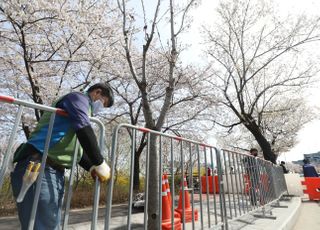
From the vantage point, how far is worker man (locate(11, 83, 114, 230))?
6.19 ft

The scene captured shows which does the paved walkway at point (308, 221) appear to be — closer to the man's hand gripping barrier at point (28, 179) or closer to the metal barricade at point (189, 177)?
the metal barricade at point (189, 177)

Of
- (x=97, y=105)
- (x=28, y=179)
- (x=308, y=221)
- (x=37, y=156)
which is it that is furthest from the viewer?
(x=308, y=221)

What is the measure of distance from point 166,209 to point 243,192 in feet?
5.15

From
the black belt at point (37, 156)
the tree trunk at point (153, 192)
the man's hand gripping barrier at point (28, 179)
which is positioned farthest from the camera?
the tree trunk at point (153, 192)

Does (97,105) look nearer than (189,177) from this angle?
Yes

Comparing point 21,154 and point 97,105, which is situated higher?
point 97,105

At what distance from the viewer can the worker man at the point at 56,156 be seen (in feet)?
6.19

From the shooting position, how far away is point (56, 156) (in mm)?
2018

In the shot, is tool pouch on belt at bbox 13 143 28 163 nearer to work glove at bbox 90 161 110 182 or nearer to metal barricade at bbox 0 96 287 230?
metal barricade at bbox 0 96 287 230

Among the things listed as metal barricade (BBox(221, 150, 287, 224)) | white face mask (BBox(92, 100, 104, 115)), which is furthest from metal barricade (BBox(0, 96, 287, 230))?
white face mask (BBox(92, 100, 104, 115))

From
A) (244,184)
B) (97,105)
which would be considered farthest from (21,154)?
(244,184)

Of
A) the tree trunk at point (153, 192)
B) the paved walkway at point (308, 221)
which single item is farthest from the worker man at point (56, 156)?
the paved walkway at point (308, 221)

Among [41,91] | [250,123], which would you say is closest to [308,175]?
[250,123]

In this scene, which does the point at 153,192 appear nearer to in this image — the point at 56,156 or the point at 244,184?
the point at 244,184
